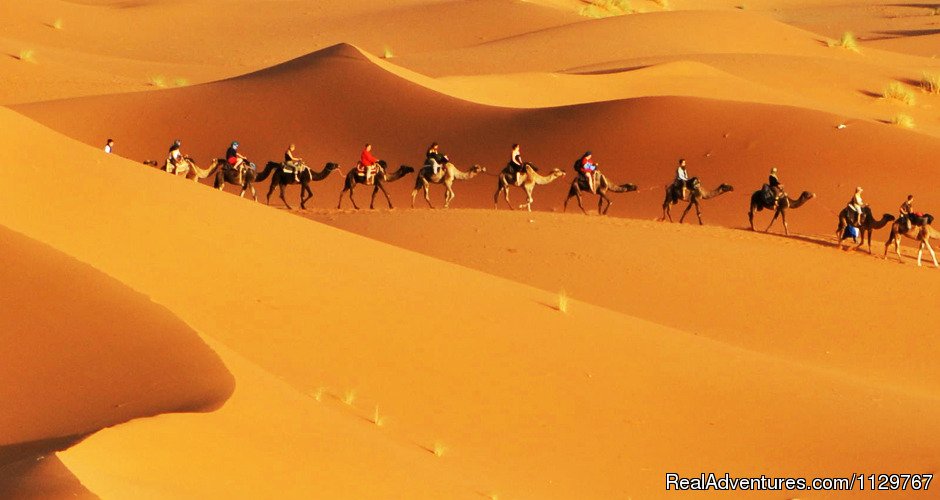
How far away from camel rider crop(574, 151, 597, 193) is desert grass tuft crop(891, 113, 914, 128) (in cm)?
1186

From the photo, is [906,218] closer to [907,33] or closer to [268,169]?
[268,169]

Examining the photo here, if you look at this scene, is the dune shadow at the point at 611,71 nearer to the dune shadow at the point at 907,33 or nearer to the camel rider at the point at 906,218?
the camel rider at the point at 906,218

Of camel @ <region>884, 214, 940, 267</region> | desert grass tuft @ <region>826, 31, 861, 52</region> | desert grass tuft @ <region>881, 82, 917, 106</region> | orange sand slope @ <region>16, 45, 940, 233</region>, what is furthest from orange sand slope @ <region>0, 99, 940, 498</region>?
desert grass tuft @ <region>826, 31, 861, 52</region>

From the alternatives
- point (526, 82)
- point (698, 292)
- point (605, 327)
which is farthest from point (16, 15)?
point (605, 327)

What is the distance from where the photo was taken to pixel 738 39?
2254 inches

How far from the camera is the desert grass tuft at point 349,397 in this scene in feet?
47.5

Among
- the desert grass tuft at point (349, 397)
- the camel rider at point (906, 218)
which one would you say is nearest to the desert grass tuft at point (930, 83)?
the camel rider at point (906, 218)

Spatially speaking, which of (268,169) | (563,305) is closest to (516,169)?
(268,169)

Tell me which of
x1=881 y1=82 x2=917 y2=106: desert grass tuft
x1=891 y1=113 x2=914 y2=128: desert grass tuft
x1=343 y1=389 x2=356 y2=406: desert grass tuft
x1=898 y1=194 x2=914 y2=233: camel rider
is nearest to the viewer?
x1=343 y1=389 x2=356 y2=406: desert grass tuft

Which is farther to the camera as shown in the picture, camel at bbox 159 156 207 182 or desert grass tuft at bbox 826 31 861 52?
desert grass tuft at bbox 826 31 861 52

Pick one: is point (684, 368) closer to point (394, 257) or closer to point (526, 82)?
point (394, 257)

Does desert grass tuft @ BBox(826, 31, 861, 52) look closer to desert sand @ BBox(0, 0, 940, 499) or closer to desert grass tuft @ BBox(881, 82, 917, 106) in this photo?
desert grass tuft @ BBox(881, 82, 917, 106)

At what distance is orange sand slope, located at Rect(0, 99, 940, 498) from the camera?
13289 mm

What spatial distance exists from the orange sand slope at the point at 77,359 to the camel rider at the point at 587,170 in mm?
18409
